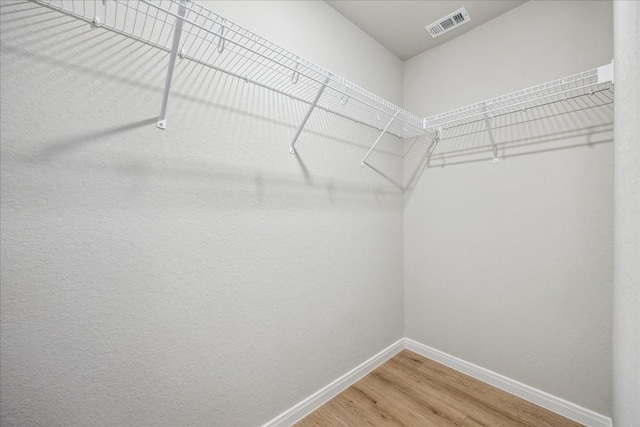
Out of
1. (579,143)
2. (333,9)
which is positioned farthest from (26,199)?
(579,143)

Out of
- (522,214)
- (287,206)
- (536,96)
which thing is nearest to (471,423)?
(522,214)

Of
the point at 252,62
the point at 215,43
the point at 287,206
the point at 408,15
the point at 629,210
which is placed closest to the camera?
the point at 629,210

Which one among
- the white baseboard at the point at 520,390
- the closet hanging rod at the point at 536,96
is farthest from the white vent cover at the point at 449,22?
the white baseboard at the point at 520,390

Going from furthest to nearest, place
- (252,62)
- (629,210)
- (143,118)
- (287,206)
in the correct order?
(287,206) → (252,62) → (143,118) → (629,210)

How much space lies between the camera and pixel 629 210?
79 centimetres

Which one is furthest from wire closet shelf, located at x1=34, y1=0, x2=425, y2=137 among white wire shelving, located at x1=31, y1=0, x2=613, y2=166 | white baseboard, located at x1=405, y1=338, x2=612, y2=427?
white baseboard, located at x1=405, y1=338, x2=612, y2=427

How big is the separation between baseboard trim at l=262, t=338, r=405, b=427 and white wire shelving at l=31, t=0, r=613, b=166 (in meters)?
1.44

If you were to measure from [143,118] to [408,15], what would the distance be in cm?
178

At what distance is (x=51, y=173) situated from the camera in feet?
2.58

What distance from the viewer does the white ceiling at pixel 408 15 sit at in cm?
161

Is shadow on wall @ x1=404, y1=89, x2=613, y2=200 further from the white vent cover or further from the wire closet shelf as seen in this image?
the white vent cover

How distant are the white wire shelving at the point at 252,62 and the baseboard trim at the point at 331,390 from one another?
1441 millimetres

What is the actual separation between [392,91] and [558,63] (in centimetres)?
103

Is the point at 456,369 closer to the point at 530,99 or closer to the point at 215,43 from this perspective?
the point at 530,99
